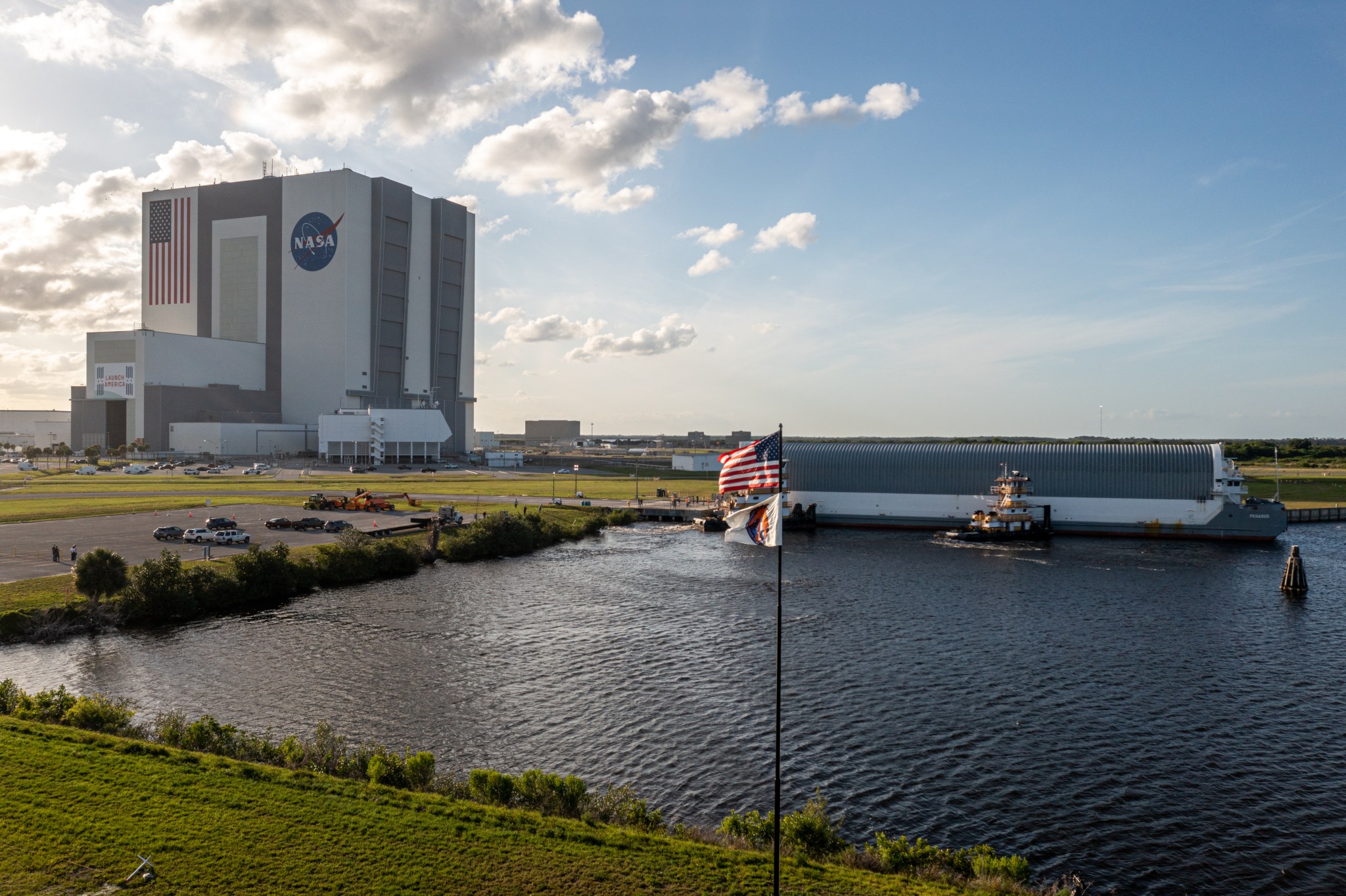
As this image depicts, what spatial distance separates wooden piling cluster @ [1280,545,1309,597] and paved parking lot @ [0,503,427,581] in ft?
226

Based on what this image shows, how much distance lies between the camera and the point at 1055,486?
8388 cm

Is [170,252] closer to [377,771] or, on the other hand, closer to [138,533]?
[138,533]

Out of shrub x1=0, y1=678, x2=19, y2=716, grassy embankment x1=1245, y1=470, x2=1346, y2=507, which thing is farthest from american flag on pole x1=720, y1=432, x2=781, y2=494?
grassy embankment x1=1245, y1=470, x2=1346, y2=507

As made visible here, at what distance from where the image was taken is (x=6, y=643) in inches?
1422

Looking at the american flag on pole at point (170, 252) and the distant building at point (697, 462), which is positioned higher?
the american flag on pole at point (170, 252)

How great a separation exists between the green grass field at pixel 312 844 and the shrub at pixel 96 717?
2945mm

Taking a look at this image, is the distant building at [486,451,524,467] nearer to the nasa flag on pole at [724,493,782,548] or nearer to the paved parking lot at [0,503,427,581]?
the paved parking lot at [0,503,427,581]

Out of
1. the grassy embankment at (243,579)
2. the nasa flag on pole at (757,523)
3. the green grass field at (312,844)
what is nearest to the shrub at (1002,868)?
the green grass field at (312,844)

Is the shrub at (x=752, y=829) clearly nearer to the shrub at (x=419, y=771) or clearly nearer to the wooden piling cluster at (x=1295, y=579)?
the shrub at (x=419, y=771)

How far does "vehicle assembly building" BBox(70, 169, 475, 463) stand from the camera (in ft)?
517

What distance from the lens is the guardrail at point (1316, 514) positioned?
94625mm

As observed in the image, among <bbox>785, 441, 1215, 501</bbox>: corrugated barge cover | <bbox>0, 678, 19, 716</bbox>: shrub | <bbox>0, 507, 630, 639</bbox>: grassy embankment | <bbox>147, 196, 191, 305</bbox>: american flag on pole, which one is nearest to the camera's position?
<bbox>0, 678, 19, 716</bbox>: shrub

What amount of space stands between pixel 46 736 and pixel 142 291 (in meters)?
196

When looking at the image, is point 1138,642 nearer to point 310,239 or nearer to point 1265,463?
point 310,239
